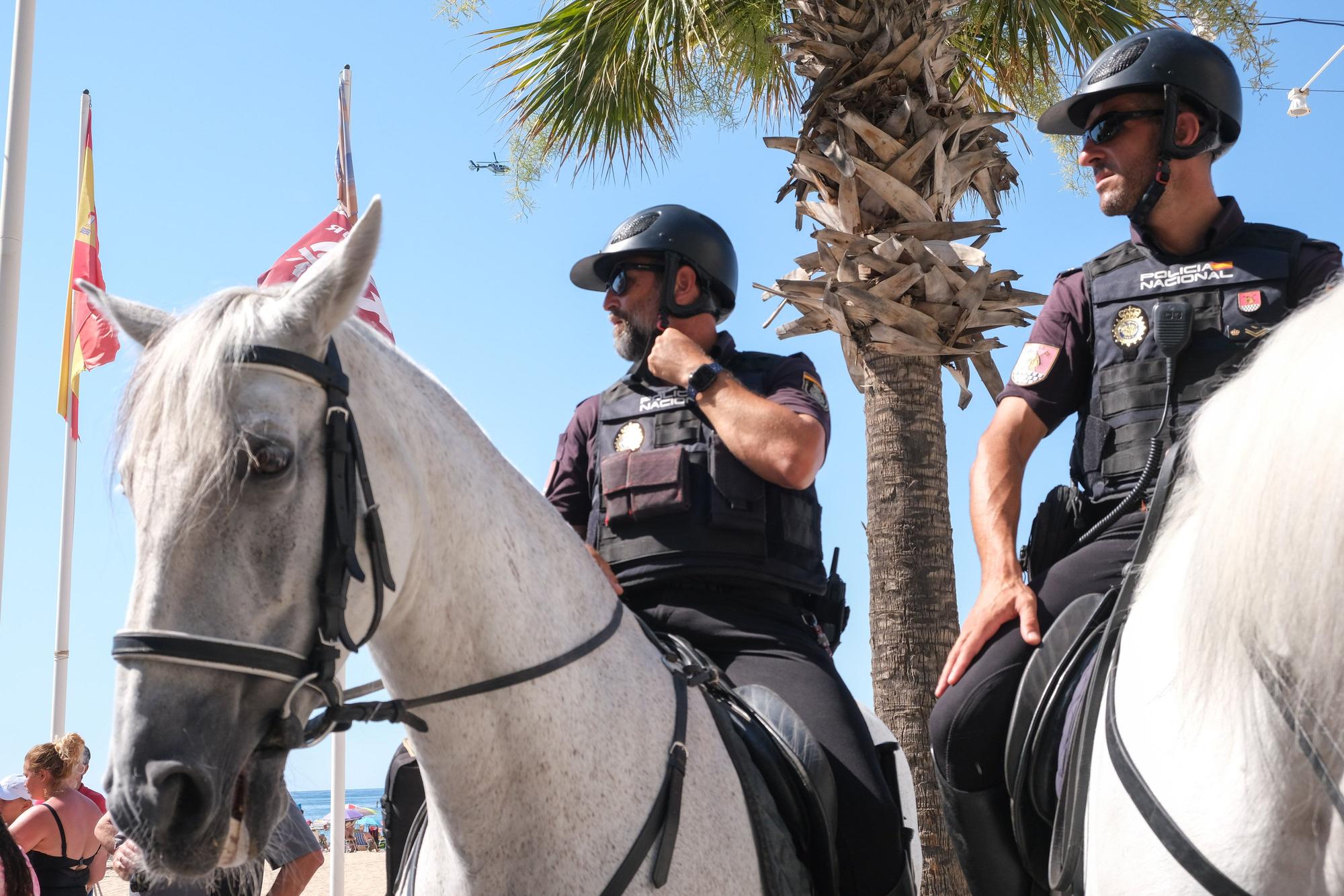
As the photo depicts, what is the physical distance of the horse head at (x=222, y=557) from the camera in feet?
7.00

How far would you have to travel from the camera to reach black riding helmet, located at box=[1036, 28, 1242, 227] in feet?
11.2

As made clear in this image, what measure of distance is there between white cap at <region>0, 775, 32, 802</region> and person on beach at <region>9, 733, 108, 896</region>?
385 mm

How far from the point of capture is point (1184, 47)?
3.43 meters

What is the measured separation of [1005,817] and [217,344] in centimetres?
228

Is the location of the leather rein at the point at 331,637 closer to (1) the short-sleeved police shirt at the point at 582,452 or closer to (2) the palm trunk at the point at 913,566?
(1) the short-sleeved police shirt at the point at 582,452

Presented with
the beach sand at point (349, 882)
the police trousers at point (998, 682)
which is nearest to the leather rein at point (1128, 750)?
the police trousers at point (998, 682)

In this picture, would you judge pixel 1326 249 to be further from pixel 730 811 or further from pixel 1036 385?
pixel 730 811

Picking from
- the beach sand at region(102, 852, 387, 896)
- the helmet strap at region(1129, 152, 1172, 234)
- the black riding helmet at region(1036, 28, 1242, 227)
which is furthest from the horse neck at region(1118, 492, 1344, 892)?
the beach sand at region(102, 852, 387, 896)

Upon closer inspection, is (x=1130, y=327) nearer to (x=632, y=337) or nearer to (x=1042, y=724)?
Result: (x=1042, y=724)

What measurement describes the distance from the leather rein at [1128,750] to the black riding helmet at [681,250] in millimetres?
1920

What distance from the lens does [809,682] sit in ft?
11.7

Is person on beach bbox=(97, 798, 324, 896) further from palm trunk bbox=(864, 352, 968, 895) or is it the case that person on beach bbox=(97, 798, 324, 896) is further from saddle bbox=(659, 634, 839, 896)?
palm trunk bbox=(864, 352, 968, 895)

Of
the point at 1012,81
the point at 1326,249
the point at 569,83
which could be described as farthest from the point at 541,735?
the point at 1012,81

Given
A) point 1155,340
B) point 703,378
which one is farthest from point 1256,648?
point 703,378
